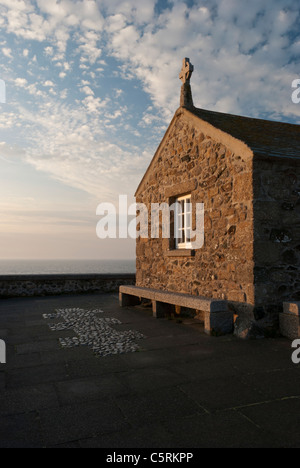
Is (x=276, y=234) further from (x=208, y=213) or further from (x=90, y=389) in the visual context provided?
(x=90, y=389)

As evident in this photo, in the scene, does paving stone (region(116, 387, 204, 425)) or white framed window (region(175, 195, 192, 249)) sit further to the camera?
white framed window (region(175, 195, 192, 249))

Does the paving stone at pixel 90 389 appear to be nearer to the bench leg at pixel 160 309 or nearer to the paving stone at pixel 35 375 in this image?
the paving stone at pixel 35 375

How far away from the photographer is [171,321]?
7406 millimetres

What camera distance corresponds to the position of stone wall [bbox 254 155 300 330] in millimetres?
5949

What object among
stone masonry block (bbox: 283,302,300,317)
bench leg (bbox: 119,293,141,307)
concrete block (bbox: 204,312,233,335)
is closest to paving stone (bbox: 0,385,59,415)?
concrete block (bbox: 204,312,233,335)

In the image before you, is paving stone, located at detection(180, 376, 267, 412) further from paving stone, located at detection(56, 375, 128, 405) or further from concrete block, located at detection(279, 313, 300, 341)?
concrete block, located at detection(279, 313, 300, 341)

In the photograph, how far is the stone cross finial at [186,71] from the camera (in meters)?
8.70

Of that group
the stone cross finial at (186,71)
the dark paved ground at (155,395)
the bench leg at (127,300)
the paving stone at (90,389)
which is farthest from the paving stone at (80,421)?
the stone cross finial at (186,71)

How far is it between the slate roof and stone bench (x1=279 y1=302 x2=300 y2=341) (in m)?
2.51

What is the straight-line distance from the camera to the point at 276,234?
608cm

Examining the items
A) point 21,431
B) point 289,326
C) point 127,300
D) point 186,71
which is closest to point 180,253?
point 127,300

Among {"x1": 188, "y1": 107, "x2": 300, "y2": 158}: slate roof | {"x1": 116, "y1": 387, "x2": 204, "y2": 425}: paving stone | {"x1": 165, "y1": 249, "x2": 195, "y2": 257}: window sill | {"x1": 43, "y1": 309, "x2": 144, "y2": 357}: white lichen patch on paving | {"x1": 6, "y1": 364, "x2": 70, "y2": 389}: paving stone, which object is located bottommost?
{"x1": 43, "y1": 309, "x2": 144, "y2": 357}: white lichen patch on paving

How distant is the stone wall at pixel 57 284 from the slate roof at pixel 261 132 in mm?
7291

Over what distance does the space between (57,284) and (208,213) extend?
24.8 ft
